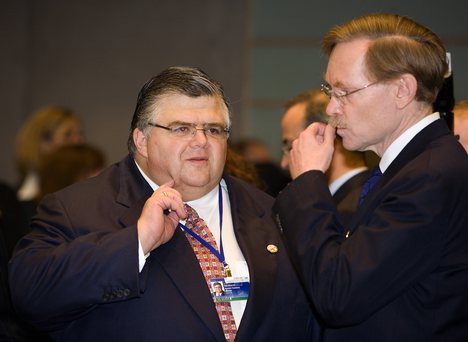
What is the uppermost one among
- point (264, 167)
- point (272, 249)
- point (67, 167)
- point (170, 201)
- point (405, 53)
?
point (405, 53)

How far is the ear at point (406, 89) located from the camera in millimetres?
2312

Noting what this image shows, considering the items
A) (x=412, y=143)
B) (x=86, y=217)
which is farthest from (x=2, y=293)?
(x=412, y=143)

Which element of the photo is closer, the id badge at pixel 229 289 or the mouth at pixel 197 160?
the id badge at pixel 229 289

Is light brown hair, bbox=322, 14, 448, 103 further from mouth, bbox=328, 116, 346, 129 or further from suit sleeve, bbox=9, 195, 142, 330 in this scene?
suit sleeve, bbox=9, 195, 142, 330

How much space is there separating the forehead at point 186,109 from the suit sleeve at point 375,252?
0.71 m

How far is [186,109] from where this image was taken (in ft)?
9.05

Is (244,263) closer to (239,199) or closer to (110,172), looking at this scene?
(239,199)

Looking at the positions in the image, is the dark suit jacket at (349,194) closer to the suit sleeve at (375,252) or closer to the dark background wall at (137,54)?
the suit sleeve at (375,252)

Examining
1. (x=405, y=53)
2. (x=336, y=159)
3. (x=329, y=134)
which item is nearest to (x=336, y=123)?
(x=329, y=134)

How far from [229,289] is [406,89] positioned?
0.90m

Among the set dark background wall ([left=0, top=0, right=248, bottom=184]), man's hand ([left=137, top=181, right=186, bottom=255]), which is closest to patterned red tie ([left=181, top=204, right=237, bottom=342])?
man's hand ([left=137, top=181, right=186, bottom=255])

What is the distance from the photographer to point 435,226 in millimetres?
2109

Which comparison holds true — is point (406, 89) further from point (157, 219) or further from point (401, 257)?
point (157, 219)

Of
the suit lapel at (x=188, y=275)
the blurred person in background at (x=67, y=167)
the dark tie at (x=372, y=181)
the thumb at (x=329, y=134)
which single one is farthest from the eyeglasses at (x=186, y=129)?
the blurred person in background at (x=67, y=167)
